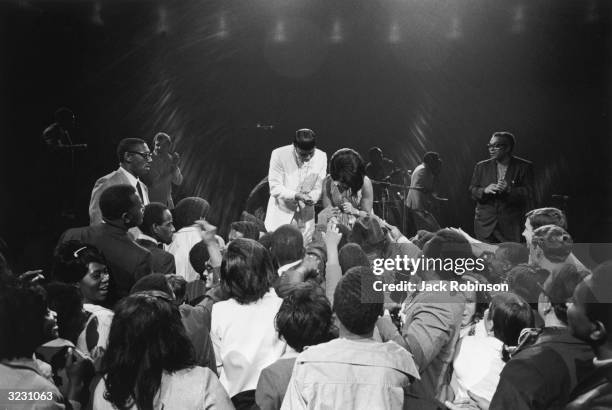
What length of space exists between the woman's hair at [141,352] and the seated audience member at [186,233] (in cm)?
239

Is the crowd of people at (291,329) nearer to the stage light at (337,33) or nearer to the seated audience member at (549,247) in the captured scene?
the seated audience member at (549,247)

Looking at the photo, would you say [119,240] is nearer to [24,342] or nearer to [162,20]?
[24,342]

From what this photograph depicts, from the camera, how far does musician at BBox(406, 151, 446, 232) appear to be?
6.86m

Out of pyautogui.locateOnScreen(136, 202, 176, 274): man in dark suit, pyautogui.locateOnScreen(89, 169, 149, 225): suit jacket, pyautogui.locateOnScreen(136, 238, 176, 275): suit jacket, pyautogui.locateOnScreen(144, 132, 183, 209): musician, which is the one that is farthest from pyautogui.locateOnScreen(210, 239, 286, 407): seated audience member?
pyautogui.locateOnScreen(144, 132, 183, 209): musician

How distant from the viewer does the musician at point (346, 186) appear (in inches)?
208

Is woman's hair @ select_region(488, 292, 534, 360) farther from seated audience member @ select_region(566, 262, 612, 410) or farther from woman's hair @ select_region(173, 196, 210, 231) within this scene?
woman's hair @ select_region(173, 196, 210, 231)

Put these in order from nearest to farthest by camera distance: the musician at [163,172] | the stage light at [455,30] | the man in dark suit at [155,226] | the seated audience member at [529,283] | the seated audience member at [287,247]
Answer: the seated audience member at [529,283] < the seated audience member at [287,247] < the man in dark suit at [155,226] < the musician at [163,172] < the stage light at [455,30]

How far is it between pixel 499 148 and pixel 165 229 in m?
2.89

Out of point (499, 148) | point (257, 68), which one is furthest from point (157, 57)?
point (499, 148)

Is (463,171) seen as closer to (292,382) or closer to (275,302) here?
(275,302)

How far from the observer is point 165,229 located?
14.8 feet

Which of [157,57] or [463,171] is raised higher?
[157,57]

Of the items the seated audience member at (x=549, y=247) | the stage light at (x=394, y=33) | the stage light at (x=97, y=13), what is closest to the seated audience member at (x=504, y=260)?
the seated audience member at (x=549, y=247)

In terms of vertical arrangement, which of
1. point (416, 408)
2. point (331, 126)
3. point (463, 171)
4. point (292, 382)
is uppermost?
point (292, 382)
